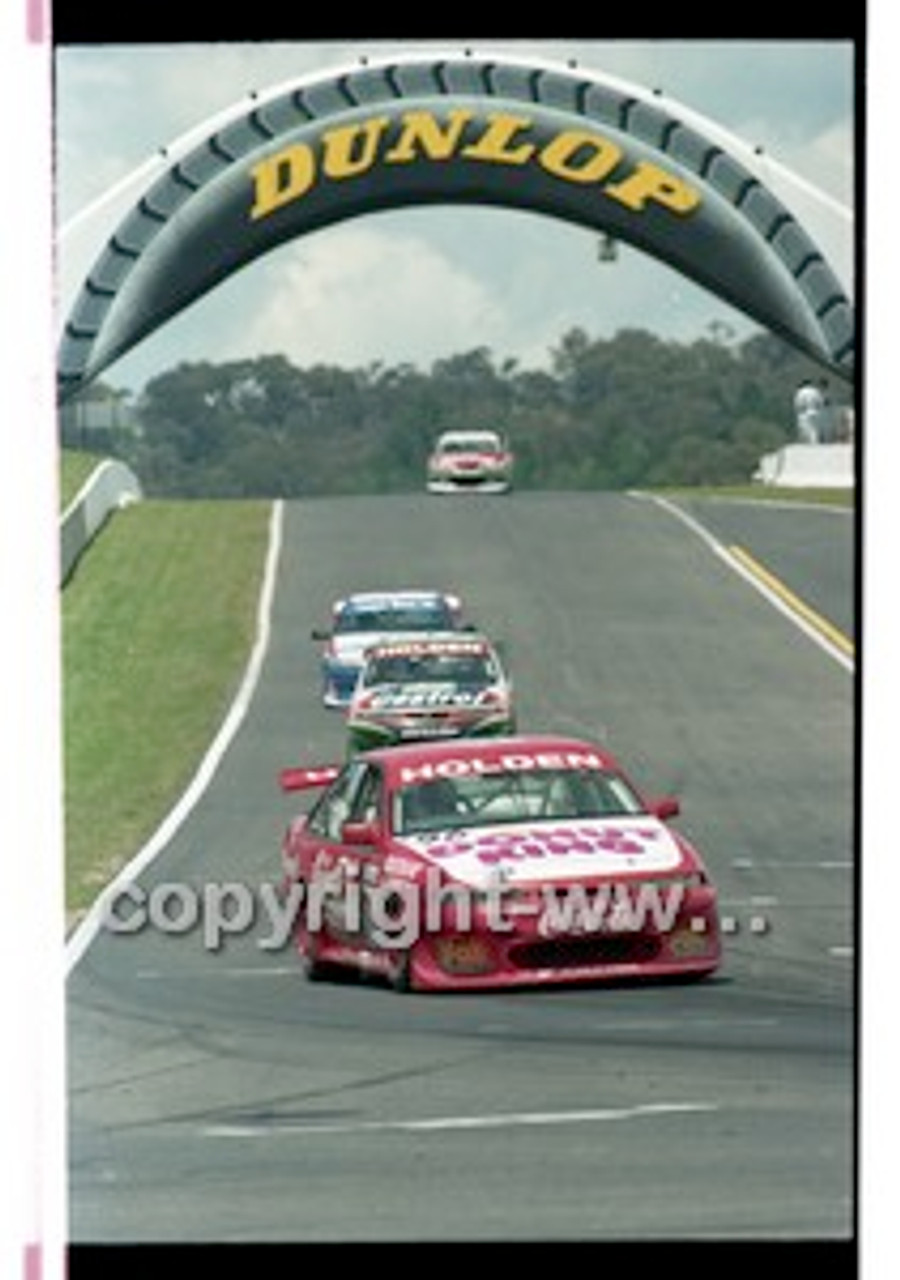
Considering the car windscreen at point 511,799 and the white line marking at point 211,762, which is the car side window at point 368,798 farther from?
the white line marking at point 211,762

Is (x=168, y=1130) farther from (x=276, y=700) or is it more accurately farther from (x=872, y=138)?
(x=276, y=700)

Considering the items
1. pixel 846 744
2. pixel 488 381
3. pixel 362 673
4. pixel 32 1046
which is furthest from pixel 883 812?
pixel 362 673

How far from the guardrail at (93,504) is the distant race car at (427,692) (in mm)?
2765

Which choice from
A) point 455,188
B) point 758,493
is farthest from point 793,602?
point 455,188

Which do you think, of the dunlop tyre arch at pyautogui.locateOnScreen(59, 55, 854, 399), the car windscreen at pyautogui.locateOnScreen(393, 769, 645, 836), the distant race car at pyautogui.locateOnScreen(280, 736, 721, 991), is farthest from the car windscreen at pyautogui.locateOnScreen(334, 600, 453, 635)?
the dunlop tyre arch at pyautogui.locateOnScreen(59, 55, 854, 399)

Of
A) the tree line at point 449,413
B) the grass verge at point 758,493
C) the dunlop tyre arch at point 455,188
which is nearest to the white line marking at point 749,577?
the grass verge at point 758,493

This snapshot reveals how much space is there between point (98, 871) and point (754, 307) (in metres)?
3.07

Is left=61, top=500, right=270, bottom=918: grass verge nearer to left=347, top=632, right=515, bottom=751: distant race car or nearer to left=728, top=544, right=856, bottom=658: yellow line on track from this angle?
left=347, top=632, right=515, bottom=751: distant race car

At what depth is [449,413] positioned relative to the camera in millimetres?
13203

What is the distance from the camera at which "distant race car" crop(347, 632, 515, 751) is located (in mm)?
15812

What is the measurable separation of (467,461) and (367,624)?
5.20 ft

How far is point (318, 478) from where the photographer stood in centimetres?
1341

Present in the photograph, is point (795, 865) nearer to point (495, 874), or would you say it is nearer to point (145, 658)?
point (495, 874)

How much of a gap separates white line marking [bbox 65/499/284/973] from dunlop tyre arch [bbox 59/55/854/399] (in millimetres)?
1696
